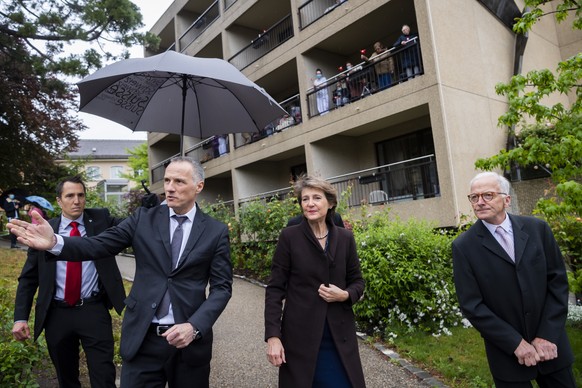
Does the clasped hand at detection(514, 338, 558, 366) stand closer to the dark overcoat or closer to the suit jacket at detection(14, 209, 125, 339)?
the dark overcoat

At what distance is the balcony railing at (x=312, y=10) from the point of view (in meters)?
14.5

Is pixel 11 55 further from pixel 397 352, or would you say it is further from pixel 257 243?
pixel 397 352

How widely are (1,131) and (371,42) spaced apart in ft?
42.2

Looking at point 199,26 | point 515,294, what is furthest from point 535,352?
point 199,26

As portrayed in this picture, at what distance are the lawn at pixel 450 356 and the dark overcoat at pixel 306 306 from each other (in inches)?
90.8

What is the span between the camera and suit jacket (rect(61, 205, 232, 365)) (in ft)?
7.91

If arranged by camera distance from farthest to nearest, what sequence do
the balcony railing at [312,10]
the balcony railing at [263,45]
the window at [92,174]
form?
the window at [92,174]
the balcony railing at [263,45]
the balcony railing at [312,10]

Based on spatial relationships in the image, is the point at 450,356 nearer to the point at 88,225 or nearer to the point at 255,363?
the point at 255,363

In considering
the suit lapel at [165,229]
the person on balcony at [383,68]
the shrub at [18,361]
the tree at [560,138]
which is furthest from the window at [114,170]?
the suit lapel at [165,229]

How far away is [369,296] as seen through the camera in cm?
621

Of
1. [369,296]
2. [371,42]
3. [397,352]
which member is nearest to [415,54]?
[371,42]

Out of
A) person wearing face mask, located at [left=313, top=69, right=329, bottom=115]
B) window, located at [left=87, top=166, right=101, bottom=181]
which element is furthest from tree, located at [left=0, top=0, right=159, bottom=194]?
window, located at [left=87, top=166, right=101, bottom=181]

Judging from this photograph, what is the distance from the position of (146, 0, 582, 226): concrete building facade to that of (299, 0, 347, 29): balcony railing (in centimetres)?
4

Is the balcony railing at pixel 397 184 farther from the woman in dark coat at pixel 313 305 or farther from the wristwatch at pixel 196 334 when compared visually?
the wristwatch at pixel 196 334
